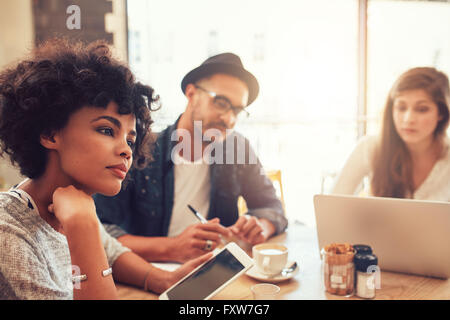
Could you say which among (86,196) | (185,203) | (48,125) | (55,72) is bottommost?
(185,203)

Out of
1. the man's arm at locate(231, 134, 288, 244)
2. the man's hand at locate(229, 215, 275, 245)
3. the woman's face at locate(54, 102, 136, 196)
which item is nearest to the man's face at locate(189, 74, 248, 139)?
the man's arm at locate(231, 134, 288, 244)

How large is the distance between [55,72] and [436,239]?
1005mm

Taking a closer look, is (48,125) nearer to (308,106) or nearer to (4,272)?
(4,272)

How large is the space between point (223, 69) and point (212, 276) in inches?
38.2

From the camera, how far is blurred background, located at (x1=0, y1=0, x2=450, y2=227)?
2958 mm

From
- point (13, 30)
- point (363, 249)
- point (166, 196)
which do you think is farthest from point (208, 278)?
point (13, 30)

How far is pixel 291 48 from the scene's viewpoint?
4.66 meters

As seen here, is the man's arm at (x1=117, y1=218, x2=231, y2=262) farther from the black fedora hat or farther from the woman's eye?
the black fedora hat

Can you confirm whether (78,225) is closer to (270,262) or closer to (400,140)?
(270,262)

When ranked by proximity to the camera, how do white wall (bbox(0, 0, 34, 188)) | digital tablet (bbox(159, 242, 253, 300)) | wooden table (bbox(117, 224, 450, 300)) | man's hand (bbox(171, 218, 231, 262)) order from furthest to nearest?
white wall (bbox(0, 0, 34, 188)) → man's hand (bbox(171, 218, 231, 262)) → wooden table (bbox(117, 224, 450, 300)) → digital tablet (bbox(159, 242, 253, 300))

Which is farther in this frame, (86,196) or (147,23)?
(147,23)

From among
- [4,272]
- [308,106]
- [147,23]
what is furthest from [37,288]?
[308,106]

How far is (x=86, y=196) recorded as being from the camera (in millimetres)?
743

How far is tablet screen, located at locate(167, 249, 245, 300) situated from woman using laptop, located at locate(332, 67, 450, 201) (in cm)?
117
